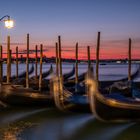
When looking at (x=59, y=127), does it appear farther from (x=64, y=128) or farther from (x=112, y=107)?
(x=112, y=107)

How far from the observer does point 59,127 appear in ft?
30.3

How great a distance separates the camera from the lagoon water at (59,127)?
822cm

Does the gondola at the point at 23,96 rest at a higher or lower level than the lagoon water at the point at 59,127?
higher

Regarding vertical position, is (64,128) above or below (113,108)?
below

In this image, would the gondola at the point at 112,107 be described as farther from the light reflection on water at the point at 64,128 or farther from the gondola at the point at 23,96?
the gondola at the point at 23,96

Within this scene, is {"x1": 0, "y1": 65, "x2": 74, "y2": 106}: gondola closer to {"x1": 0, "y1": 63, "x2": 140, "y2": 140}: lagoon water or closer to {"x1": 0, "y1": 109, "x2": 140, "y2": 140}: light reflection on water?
{"x1": 0, "y1": 63, "x2": 140, "y2": 140}: lagoon water

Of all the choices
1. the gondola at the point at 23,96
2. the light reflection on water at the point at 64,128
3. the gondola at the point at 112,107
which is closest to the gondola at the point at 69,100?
the light reflection on water at the point at 64,128

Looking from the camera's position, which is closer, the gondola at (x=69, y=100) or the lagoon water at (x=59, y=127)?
the lagoon water at (x=59, y=127)

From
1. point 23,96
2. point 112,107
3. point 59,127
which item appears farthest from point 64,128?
point 23,96

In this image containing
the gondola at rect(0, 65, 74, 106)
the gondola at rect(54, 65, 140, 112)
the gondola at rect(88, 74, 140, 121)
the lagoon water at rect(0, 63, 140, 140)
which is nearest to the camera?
the lagoon water at rect(0, 63, 140, 140)

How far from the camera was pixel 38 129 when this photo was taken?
29.3ft

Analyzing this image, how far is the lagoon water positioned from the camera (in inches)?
324

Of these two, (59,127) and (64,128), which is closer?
(64,128)

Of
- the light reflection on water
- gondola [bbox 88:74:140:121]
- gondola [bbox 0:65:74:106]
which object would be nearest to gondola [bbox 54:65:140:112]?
the light reflection on water
